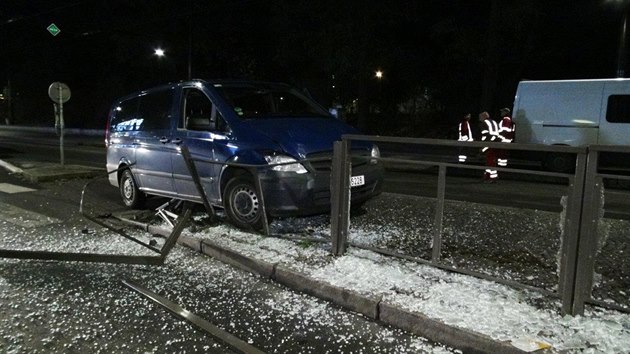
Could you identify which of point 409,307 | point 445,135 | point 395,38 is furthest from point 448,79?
point 409,307

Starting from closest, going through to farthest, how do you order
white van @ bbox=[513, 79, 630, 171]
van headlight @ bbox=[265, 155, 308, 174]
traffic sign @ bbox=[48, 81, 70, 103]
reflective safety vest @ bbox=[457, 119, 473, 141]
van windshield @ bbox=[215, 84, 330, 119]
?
van headlight @ bbox=[265, 155, 308, 174], van windshield @ bbox=[215, 84, 330, 119], white van @ bbox=[513, 79, 630, 171], traffic sign @ bbox=[48, 81, 70, 103], reflective safety vest @ bbox=[457, 119, 473, 141]

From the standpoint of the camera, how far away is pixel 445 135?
2581 cm

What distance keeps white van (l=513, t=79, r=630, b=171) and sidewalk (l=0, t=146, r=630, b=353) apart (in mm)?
9727

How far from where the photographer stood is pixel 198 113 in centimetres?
682

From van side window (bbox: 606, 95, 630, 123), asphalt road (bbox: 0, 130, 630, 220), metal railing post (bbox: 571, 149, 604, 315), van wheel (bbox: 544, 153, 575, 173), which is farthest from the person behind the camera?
van wheel (bbox: 544, 153, 575, 173)

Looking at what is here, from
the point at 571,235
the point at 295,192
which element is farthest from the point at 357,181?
the point at 571,235

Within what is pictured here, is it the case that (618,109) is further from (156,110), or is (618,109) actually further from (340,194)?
(156,110)

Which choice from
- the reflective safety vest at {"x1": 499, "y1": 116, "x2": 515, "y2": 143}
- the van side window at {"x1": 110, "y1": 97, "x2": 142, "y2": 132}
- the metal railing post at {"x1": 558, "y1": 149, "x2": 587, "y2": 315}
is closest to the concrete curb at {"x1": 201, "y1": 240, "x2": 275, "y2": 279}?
the metal railing post at {"x1": 558, "y1": 149, "x2": 587, "y2": 315}

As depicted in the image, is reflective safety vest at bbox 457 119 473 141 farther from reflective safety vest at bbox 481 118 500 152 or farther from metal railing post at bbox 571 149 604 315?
metal railing post at bbox 571 149 604 315

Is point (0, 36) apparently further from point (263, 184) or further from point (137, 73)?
point (263, 184)

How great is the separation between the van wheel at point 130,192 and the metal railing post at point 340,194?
418cm

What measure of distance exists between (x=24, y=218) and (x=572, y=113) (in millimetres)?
12509

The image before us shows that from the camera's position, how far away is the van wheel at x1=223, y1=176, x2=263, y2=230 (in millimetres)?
6070

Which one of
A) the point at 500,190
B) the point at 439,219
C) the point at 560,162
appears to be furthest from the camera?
→ the point at 560,162
